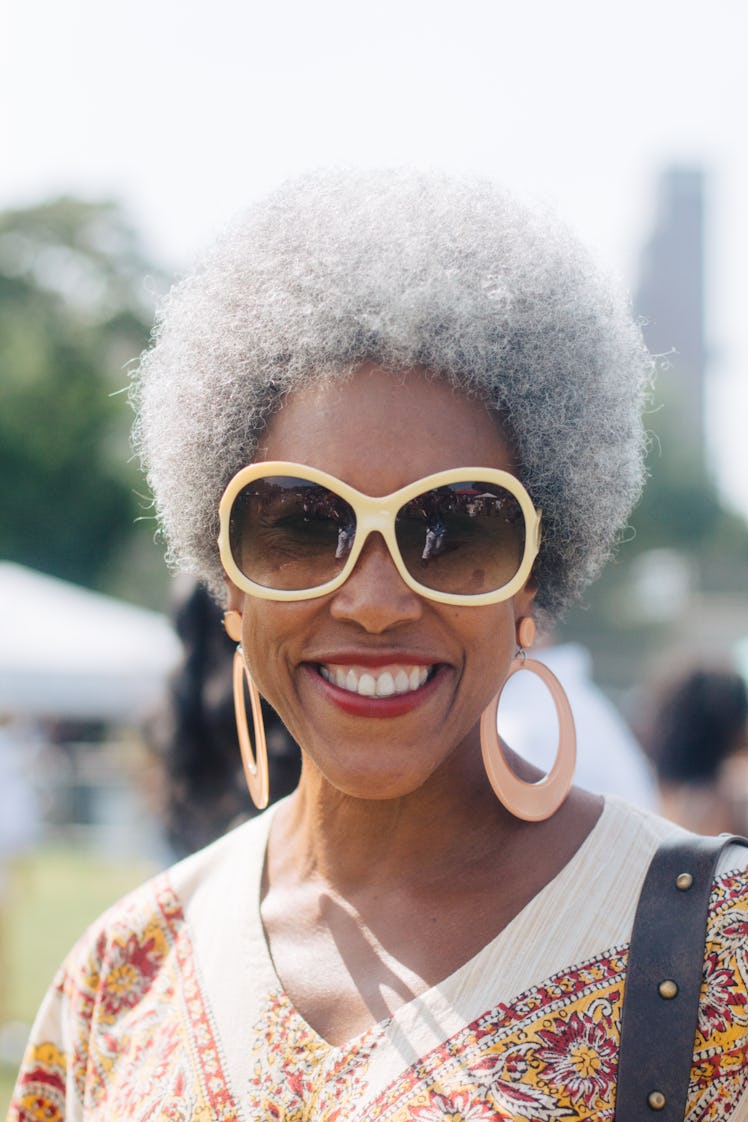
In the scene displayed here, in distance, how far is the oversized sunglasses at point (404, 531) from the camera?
1909 millimetres

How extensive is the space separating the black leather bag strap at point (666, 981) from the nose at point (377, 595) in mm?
508

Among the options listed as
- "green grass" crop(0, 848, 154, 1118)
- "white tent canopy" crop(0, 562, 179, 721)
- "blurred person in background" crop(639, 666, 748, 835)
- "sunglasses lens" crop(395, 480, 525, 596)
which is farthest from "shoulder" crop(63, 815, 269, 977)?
"white tent canopy" crop(0, 562, 179, 721)

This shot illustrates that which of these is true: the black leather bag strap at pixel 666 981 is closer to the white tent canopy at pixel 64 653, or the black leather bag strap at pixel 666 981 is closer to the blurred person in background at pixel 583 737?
the blurred person in background at pixel 583 737

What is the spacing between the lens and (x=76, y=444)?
148 feet

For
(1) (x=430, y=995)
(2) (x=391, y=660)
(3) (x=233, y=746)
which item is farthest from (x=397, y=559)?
(3) (x=233, y=746)

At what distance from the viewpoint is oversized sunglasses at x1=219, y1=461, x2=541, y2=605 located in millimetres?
1909

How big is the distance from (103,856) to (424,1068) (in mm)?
16917

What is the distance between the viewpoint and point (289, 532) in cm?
198

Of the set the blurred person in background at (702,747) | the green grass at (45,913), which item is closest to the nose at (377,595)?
the blurred person in background at (702,747)

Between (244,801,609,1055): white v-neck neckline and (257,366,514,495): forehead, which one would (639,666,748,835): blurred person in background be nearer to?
(244,801,609,1055): white v-neck neckline

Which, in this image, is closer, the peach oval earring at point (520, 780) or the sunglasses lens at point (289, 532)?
the sunglasses lens at point (289, 532)

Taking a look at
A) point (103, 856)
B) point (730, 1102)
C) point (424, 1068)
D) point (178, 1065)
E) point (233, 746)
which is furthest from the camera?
point (103, 856)

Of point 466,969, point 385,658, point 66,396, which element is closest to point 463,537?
point 385,658

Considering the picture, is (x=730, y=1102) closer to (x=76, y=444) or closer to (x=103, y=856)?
(x=103, y=856)
